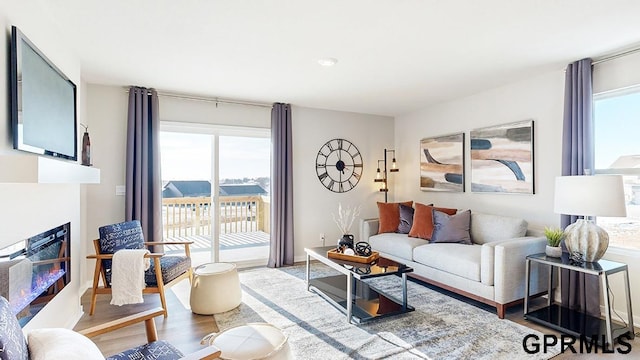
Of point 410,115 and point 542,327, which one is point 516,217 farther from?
point 410,115

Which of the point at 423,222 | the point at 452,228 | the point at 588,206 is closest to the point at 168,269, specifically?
the point at 423,222

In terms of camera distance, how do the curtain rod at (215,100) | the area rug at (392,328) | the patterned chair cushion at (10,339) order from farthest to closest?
1. the curtain rod at (215,100)
2. the area rug at (392,328)
3. the patterned chair cushion at (10,339)

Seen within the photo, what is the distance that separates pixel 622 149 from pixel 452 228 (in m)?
1.67

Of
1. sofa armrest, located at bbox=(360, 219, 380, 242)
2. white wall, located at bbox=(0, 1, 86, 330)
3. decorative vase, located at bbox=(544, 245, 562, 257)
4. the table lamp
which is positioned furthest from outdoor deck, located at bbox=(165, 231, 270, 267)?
the table lamp

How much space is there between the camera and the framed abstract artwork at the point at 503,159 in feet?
12.0

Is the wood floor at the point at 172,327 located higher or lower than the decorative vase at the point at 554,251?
lower

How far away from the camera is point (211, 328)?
2.76 metres

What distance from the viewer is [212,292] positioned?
119 inches

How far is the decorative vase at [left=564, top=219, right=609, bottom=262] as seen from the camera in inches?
104

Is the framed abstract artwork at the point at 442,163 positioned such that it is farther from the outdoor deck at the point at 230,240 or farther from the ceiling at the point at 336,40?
the outdoor deck at the point at 230,240

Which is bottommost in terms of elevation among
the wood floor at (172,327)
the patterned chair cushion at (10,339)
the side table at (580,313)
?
the wood floor at (172,327)

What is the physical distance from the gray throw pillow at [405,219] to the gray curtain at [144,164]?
121 inches

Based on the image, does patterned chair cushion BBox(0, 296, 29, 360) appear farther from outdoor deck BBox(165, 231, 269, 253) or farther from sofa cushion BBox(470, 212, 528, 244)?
sofa cushion BBox(470, 212, 528, 244)

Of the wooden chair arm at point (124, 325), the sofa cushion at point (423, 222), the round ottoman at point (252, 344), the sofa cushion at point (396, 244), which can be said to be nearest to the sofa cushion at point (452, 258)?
the sofa cushion at point (396, 244)
